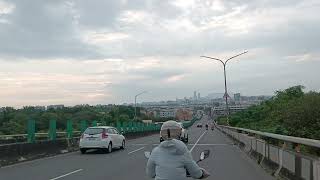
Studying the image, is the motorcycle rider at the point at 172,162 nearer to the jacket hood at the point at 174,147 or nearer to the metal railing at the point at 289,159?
the jacket hood at the point at 174,147

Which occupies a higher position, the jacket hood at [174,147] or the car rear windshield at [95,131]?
the jacket hood at [174,147]

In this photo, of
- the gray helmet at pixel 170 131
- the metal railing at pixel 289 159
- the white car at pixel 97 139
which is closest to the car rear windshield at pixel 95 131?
the white car at pixel 97 139

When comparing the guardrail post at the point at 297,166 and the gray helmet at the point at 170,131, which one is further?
the guardrail post at the point at 297,166

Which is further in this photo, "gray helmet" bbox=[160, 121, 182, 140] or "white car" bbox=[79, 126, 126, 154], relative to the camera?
"white car" bbox=[79, 126, 126, 154]

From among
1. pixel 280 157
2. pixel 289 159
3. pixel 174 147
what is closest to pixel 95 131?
pixel 280 157

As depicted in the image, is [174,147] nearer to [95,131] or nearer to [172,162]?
[172,162]

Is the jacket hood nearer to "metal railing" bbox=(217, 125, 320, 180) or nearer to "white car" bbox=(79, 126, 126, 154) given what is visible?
"metal railing" bbox=(217, 125, 320, 180)

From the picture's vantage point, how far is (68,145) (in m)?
31.8

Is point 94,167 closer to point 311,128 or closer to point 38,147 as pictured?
point 38,147

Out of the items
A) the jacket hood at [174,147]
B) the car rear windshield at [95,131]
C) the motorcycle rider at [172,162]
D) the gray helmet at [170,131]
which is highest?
the gray helmet at [170,131]

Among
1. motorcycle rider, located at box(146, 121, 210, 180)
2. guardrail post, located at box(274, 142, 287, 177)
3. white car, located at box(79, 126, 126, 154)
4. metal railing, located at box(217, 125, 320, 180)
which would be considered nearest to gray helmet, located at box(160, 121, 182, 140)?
motorcycle rider, located at box(146, 121, 210, 180)

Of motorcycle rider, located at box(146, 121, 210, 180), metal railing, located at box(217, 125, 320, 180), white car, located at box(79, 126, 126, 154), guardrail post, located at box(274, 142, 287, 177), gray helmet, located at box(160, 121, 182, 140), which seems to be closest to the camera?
motorcycle rider, located at box(146, 121, 210, 180)

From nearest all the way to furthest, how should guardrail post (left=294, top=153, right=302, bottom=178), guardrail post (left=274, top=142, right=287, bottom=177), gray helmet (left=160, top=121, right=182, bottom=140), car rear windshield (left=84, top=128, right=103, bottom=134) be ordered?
gray helmet (left=160, top=121, right=182, bottom=140)
guardrail post (left=294, top=153, right=302, bottom=178)
guardrail post (left=274, top=142, right=287, bottom=177)
car rear windshield (left=84, top=128, right=103, bottom=134)

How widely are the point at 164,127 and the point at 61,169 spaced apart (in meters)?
13.7
